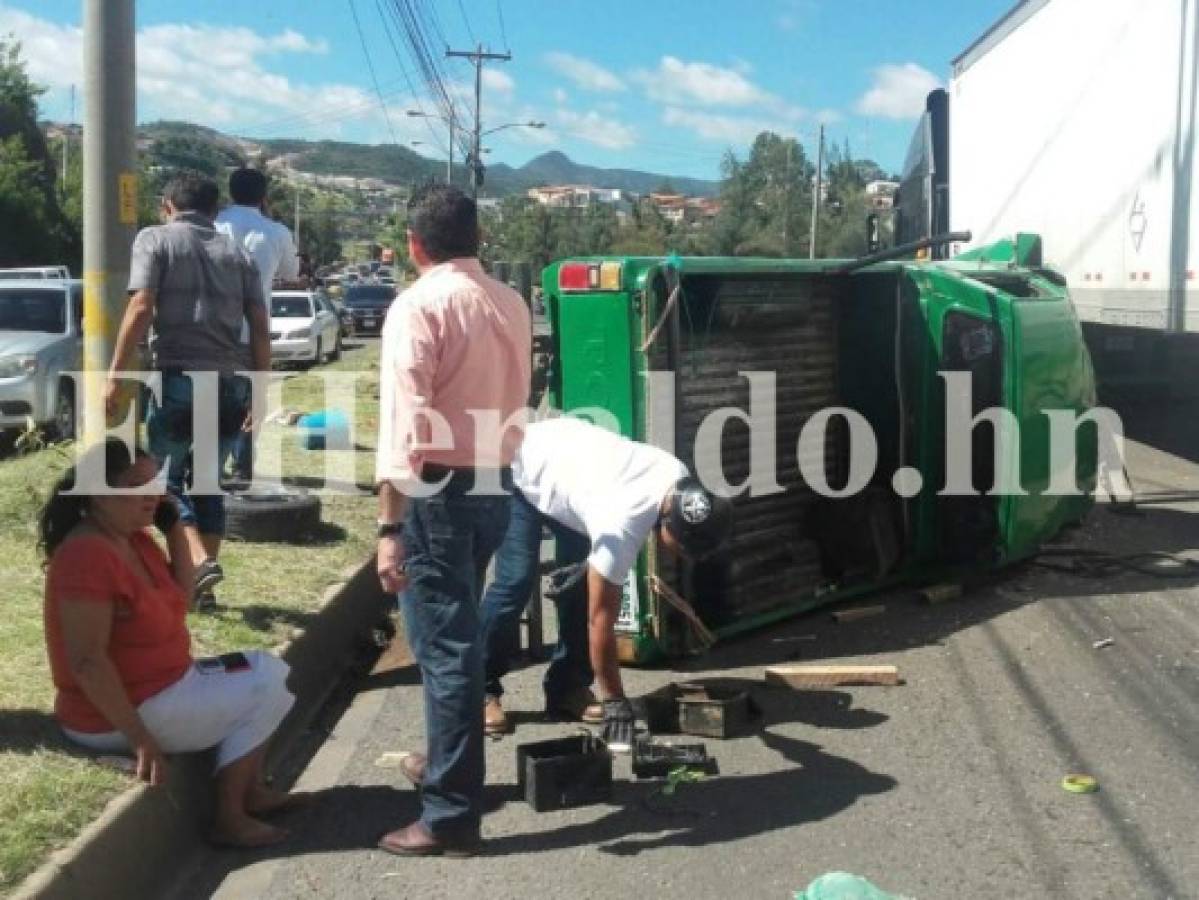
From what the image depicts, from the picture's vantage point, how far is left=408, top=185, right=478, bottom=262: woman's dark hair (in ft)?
15.0

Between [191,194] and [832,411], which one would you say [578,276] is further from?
[832,411]

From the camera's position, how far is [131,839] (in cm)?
419

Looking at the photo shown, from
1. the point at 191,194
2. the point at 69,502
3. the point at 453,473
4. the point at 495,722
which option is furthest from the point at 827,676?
the point at 191,194

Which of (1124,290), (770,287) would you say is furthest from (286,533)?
(1124,290)

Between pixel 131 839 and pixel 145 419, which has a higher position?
pixel 145 419

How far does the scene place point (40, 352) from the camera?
13.8 metres

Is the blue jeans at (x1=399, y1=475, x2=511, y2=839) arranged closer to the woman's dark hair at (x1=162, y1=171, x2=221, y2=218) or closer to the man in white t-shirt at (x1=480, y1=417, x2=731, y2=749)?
the man in white t-shirt at (x1=480, y1=417, x2=731, y2=749)

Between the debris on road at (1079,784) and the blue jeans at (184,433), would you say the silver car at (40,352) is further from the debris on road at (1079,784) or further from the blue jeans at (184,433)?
the debris on road at (1079,784)

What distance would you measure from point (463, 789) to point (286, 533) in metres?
4.09

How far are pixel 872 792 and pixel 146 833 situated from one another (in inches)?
98.6

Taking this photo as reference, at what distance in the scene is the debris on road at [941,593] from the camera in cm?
789

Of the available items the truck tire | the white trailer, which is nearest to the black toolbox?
the truck tire

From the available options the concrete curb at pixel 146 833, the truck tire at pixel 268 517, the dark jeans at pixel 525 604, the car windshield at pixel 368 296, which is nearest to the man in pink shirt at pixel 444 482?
the concrete curb at pixel 146 833

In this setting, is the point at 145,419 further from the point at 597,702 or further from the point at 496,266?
the point at 597,702
